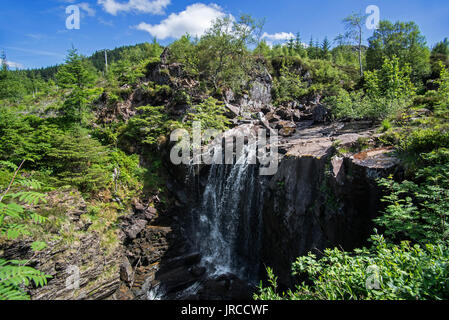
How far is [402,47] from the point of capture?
67.7 ft

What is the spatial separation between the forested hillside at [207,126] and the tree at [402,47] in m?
0.10

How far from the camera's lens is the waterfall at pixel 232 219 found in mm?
11266

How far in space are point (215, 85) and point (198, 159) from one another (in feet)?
38.4

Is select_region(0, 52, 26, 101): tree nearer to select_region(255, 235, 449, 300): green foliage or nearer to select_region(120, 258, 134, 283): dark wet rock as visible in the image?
select_region(120, 258, 134, 283): dark wet rock

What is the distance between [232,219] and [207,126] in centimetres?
745

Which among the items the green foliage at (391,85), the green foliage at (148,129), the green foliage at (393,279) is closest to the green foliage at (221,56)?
the green foliage at (148,129)

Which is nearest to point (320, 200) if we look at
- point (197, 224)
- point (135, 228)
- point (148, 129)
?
point (197, 224)

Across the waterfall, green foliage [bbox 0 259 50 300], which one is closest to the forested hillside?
green foliage [bbox 0 259 50 300]

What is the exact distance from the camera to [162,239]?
527 inches

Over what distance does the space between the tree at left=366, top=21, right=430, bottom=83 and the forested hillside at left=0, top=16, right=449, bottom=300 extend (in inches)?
4.1

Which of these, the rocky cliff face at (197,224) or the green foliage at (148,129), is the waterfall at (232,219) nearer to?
the rocky cliff face at (197,224)

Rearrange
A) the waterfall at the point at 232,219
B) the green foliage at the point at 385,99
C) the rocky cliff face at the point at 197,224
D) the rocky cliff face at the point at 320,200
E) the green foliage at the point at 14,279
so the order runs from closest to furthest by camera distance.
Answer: the green foliage at the point at 14,279, the rocky cliff face at the point at 320,200, the rocky cliff face at the point at 197,224, the green foliage at the point at 385,99, the waterfall at the point at 232,219
